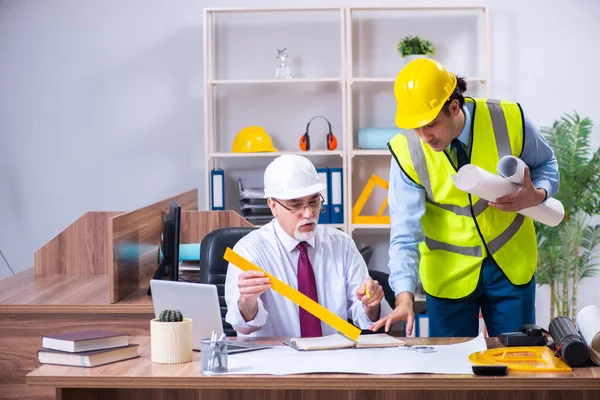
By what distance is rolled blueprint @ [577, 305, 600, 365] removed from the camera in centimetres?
202

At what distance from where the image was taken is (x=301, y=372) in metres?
1.95

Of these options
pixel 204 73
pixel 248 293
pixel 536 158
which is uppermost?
pixel 204 73

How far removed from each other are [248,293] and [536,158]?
97 cm

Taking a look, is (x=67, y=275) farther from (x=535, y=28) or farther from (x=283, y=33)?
(x=535, y=28)

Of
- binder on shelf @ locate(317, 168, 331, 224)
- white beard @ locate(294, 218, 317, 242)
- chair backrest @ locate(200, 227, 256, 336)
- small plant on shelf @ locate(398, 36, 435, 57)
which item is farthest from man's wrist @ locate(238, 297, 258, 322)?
small plant on shelf @ locate(398, 36, 435, 57)

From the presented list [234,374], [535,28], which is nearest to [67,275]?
[234,374]

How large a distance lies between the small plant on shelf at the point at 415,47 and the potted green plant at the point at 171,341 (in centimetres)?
335

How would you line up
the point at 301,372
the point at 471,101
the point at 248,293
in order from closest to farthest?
the point at 301,372, the point at 248,293, the point at 471,101

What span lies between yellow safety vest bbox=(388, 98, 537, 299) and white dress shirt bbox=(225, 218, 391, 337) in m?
0.25

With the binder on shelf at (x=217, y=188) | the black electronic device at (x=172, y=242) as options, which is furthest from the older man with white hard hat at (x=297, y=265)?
the binder on shelf at (x=217, y=188)

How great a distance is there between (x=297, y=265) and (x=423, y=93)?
675mm

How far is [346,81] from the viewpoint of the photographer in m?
5.07

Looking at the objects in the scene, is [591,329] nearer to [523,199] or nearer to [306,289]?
[523,199]

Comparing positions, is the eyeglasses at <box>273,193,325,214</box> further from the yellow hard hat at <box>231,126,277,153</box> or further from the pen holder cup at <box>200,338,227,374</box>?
the yellow hard hat at <box>231,126,277,153</box>
